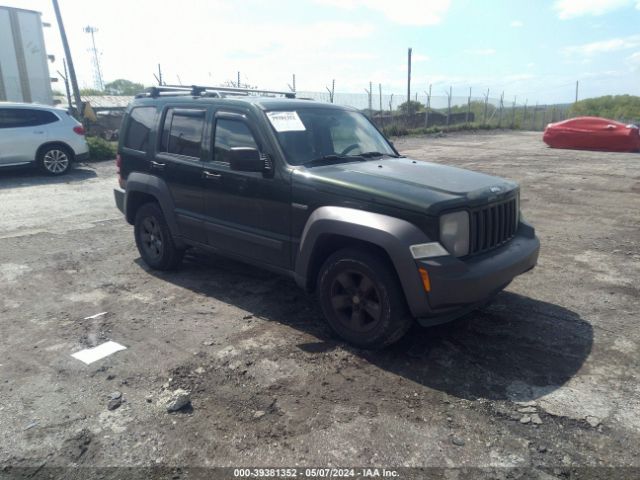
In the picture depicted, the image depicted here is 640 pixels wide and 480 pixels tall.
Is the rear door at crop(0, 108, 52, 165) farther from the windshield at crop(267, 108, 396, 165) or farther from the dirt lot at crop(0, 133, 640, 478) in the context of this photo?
the windshield at crop(267, 108, 396, 165)

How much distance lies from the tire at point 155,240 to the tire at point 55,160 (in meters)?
7.89

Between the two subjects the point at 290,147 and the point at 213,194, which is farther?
the point at 213,194

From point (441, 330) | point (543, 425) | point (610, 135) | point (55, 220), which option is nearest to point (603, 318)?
point (441, 330)

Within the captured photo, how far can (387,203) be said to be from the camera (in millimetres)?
3621

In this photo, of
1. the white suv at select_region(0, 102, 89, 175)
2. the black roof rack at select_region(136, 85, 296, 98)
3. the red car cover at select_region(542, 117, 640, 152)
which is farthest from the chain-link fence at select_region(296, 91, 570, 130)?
the black roof rack at select_region(136, 85, 296, 98)

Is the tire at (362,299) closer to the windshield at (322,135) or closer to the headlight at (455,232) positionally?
the headlight at (455,232)

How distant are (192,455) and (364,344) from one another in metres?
1.52

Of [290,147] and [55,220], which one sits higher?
[290,147]

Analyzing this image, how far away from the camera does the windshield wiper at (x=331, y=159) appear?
434 cm

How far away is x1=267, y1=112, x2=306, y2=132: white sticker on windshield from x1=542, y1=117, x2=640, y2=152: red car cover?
17.7 metres

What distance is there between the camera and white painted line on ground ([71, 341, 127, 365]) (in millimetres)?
3803

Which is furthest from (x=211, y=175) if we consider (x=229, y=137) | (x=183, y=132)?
(x=183, y=132)

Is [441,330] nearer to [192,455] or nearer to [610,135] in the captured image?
[192,455]

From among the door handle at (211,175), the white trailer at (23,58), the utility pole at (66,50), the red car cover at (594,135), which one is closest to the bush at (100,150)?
the utility pole at (66,50)
